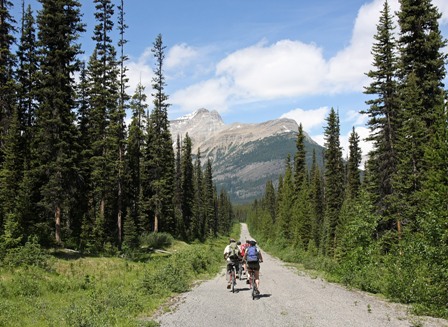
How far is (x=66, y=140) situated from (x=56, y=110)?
2.24 meters

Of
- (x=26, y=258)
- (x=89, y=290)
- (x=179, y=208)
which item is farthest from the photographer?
(x=179, y=208)

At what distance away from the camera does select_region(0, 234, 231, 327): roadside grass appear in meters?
11.2

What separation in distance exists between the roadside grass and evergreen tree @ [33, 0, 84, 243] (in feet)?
15.7

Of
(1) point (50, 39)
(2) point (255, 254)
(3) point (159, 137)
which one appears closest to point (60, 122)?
(1) point (50, 39)

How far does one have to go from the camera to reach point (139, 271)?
25.6 metres

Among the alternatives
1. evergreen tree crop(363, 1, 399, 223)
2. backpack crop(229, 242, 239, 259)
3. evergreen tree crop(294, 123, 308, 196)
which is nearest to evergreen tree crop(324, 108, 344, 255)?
evergreen tree crop(294, 123, 308, 196)

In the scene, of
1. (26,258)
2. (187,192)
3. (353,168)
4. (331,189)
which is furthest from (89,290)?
(187,192)

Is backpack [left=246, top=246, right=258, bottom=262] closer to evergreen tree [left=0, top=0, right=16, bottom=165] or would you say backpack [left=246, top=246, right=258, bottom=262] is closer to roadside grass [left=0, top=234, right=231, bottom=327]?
roadside grass [left=0, top=234, right=231, bottom=327]

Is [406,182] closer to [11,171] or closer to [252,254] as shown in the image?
[252,254]

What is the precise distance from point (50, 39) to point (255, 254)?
22111mm

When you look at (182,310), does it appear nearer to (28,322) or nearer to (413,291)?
(28,322)

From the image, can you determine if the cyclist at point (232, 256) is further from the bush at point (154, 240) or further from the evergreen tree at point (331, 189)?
the evergreen tree at point (331, 189)

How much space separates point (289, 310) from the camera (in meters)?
12.3

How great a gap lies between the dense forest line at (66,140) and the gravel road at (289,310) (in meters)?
13.4
